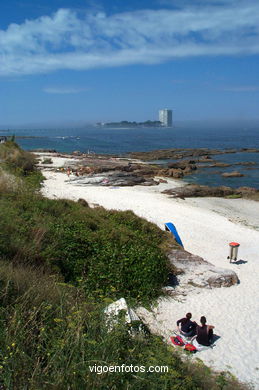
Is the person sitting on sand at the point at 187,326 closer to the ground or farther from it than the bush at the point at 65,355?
closer to the ground

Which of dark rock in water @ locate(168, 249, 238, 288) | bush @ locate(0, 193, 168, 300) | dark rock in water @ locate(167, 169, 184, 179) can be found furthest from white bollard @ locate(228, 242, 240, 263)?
dark rock in water @ locate(167, 169, 184, 179)

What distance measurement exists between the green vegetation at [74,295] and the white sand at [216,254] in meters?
0.76

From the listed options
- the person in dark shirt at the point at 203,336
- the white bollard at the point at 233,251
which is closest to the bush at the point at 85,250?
the person in dark shirt at the point at 203,336

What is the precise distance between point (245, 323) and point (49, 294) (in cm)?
537

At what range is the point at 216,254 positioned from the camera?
13367mm

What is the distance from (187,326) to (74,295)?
10.1ft

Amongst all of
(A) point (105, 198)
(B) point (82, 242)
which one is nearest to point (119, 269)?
(B) point (82, 242)

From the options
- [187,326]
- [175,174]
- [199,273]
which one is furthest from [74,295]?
[175,174]

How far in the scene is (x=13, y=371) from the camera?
3055 mm

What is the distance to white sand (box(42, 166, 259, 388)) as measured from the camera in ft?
22.9

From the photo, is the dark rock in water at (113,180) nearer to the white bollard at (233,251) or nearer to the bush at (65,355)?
the white bollard at (233,251)

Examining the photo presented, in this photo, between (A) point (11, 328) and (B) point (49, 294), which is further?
(B) point (49, 294)

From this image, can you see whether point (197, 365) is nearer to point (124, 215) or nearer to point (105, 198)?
point (124, 215)

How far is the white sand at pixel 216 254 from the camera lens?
22.9 feet
